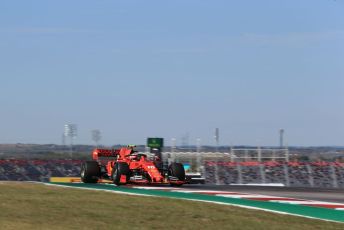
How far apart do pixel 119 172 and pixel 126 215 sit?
26.5 feet

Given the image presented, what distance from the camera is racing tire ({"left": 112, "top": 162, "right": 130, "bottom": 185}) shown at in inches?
832

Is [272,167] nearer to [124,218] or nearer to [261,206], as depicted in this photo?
[261,206]

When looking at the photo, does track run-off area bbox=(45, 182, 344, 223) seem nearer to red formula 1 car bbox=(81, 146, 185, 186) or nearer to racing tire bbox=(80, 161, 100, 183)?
red formula 1 car bbox=(81, 146, 185, 186)

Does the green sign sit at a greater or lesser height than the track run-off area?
greater

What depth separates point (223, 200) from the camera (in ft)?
53.9

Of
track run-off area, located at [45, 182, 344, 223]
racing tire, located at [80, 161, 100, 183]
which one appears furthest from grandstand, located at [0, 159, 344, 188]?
track run-off area, located at [45, 182, 344, 223]

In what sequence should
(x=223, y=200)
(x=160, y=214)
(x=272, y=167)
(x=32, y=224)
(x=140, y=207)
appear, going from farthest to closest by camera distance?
(x=272, y=167), (x=223, y=200), (x=140, y=207), (x=160, y=214), (x=32, y=224)

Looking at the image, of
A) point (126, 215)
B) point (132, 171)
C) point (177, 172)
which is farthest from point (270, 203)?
point (132, 171)

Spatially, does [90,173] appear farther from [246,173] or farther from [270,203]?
[246,173]

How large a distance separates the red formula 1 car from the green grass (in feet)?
16.7

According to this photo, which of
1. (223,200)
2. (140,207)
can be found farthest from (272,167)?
(140,207)

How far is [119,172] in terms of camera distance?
832 inches

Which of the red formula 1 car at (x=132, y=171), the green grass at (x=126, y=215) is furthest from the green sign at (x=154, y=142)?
the green grass at (x=126, y=215)

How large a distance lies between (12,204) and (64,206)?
1.03 m
